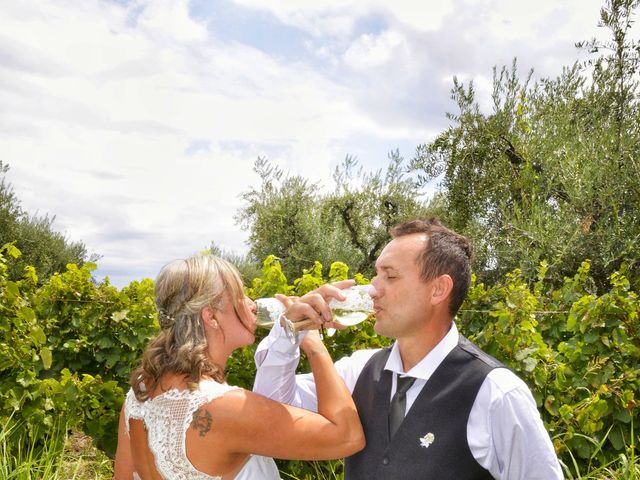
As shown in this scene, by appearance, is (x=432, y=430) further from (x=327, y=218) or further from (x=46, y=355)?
(x=327, y=218)

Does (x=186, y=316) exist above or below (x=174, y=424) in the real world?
above

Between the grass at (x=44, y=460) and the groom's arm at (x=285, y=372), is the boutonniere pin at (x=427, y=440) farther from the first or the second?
the grass at (x=44, y=460)

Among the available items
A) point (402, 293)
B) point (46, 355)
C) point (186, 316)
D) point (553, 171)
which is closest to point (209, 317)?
point (186, 316)

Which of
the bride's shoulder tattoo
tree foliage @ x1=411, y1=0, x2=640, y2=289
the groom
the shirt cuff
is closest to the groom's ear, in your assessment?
the groom

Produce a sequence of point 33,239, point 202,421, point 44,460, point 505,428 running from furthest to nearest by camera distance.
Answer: point 33,239 → point 44,460 → point 202,421 → point 505,428

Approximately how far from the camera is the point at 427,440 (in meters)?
2.41

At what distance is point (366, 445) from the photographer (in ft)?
8.34

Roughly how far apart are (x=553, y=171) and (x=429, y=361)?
10.00 meters

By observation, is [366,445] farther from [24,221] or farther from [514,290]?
[24,221]

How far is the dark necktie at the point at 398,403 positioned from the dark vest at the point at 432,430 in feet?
0.07

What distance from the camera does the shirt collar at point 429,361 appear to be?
8.43ft

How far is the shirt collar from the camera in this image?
8.43 ft

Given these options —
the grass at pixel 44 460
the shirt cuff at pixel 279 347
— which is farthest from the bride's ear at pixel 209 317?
the grass at pixel 44 460

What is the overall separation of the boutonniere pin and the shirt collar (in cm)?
21
